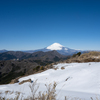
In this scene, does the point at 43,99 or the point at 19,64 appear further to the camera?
the point at 19,64

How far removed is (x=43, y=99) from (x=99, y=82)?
6.47 m

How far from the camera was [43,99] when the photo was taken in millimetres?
2156

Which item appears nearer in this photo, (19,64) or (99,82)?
(99,82)

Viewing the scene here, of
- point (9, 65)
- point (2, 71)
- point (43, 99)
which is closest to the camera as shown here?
point (43, 99)

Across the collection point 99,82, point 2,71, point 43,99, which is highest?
point 43,99

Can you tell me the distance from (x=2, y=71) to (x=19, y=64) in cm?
2669

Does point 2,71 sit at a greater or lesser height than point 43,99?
lesser

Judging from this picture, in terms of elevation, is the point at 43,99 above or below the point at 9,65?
above

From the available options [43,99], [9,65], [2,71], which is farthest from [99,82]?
[9,65]

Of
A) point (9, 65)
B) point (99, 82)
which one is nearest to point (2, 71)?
point (9, 65)

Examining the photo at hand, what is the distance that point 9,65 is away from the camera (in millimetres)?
134750

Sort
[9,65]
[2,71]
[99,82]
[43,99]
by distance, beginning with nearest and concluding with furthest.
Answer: [43,99], [99,82], [2,71], [9,65]

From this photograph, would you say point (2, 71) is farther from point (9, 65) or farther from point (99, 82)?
point (99, 82)

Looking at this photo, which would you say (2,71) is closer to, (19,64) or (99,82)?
(19,64)
